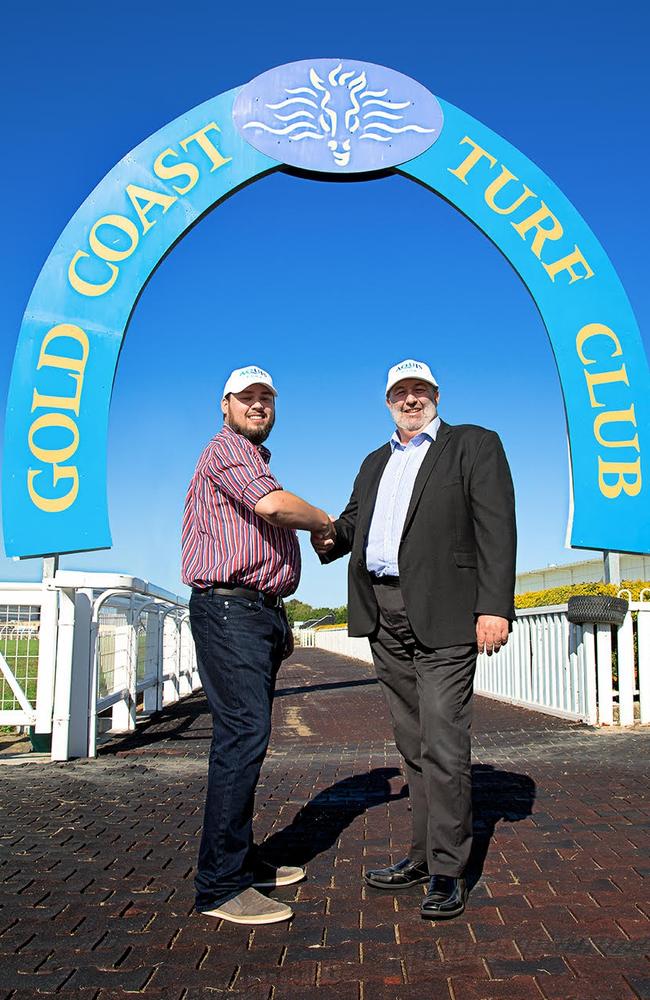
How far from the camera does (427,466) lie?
3.29m

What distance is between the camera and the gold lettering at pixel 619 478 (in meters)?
7.94

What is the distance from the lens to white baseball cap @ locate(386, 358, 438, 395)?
3.38 m

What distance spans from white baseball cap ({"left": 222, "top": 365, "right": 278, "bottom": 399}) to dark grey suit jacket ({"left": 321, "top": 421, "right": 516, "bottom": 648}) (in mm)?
684

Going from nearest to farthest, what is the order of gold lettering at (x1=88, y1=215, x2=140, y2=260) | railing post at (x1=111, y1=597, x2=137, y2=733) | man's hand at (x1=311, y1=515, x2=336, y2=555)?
1. man's hand at (x1=311, y1=515, x2=336, y2=555)
2. railing post at (x1=111, y1=597, x2=137, y2=733)
3. gold lettering at (x1=88, y1=215, x2=140, y2=260)

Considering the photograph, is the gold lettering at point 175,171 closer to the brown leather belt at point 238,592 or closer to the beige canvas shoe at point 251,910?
the brown leather belt at point 238,592

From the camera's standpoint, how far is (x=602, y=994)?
2.14 metres

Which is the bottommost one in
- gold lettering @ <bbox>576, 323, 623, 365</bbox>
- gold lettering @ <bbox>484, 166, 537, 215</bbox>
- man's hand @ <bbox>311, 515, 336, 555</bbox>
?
man's hand @ <bbox>311, 515, 336, 555</bbox>

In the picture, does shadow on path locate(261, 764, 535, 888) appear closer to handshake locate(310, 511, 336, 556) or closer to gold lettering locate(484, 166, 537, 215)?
handshake locate(310, 511, 336, 556)

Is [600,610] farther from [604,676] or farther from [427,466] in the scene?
[427,466]

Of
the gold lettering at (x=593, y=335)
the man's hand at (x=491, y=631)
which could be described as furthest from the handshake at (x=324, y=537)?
the gold lettering at (x=593, y=335)

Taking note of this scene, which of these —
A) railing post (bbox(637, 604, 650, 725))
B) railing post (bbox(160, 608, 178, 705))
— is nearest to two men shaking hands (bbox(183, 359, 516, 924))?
railing post (bbox(637, 604, 650, 725))

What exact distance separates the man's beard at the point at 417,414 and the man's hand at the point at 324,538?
479mm

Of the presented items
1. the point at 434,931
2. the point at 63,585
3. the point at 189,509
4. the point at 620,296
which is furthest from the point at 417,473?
the point at 620,296

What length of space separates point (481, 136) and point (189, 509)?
6664 millimetres
